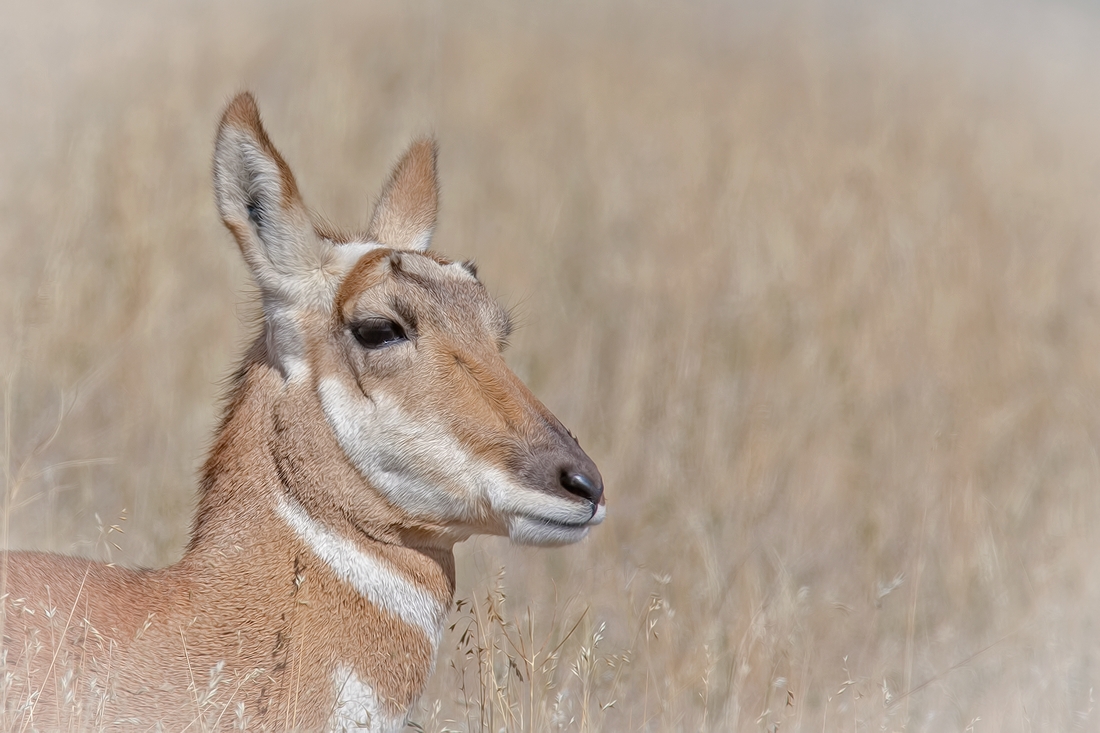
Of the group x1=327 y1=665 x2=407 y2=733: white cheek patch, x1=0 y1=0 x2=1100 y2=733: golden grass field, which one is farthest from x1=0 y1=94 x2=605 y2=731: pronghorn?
x1=0 y1=0 x2=1100 y2=733: golden grass field

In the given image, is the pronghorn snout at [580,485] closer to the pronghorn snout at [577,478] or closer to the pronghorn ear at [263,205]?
the pronghorn snout at [577,478]

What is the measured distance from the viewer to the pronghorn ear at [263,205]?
4199 millimetres

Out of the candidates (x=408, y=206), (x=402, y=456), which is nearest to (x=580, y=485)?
(x=402, y=456)

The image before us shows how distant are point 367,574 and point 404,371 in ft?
2.07

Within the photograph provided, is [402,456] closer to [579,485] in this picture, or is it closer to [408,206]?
[579,485]

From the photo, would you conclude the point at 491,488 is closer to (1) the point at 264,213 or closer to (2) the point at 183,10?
(1) the point at 264,213

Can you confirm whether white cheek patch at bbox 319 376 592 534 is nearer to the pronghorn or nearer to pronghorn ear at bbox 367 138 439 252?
the pronghorn

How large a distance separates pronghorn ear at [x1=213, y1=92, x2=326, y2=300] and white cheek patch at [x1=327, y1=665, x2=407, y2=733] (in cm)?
124

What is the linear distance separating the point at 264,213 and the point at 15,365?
113 inches

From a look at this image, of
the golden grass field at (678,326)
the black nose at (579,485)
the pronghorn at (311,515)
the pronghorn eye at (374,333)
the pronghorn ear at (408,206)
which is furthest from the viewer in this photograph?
the golden grass field at (678,326)

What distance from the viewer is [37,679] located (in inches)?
143

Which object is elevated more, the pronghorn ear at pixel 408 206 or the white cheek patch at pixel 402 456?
the pronghorn ear at pixel 408 206

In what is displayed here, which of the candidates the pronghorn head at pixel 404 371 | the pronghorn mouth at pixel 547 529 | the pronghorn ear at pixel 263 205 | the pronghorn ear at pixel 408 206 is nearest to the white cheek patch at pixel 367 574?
the pronghorn head at pixel 404 371

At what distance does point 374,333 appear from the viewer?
409 cm
